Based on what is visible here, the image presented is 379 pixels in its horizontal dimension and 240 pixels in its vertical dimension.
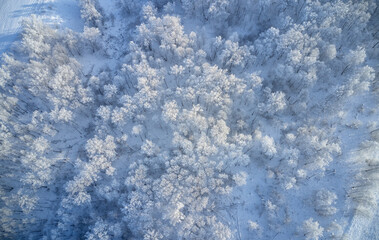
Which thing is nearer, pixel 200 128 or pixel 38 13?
pixel 200 128

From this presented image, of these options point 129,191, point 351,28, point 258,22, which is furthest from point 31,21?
point 351,28

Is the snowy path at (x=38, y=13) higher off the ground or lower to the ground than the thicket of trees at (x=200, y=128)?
higher

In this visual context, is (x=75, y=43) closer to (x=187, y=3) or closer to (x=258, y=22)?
(x=187, y=3)

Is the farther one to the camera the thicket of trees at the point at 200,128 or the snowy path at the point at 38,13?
the snowy path at the point at 38,13

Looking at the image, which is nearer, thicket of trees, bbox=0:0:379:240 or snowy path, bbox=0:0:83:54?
thicket of trees, bbox=0:0:379:240

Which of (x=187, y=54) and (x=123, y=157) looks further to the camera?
(x=187, y=54)
